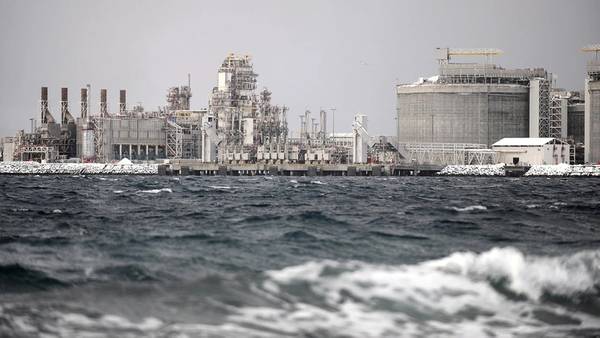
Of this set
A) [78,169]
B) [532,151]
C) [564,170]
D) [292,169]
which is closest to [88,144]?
[78,169]

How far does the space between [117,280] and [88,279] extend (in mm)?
759

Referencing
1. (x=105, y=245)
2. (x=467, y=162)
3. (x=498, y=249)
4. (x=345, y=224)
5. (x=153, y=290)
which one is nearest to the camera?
(x=153, y=290)

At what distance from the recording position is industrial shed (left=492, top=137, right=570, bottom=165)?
579 ft

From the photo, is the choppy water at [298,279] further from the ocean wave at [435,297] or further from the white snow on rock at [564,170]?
the white snow on rock at [564,170]

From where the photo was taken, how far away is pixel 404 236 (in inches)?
1444

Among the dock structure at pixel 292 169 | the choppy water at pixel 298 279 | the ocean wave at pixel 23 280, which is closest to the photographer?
the choppy water at pixel 298 279

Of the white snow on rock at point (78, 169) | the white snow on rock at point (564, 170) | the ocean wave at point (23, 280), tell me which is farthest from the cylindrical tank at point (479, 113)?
the ocean wave at point (23, 280)

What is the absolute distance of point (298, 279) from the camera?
26031mm

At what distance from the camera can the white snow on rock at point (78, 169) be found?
592 feet

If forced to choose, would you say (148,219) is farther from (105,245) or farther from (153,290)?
(153,290)

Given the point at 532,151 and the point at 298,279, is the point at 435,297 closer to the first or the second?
the point at 298,279

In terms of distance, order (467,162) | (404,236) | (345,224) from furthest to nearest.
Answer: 1. (467,162)
2. (345,224)
3. (404,236)

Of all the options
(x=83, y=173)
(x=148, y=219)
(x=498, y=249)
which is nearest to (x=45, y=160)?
(x=83, y=173)

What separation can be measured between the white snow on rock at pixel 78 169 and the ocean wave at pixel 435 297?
156m
